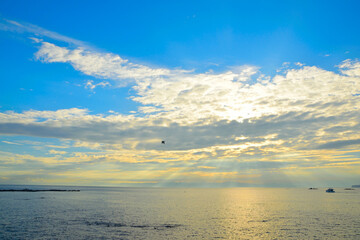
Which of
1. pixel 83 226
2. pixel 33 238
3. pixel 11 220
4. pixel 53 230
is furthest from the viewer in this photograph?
pixel 11 220

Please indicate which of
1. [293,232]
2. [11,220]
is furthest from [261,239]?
[11,220]

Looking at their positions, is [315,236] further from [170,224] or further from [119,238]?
[119,238]

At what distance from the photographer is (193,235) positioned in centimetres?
6309

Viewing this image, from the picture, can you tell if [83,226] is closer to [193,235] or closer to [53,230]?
[53,230]

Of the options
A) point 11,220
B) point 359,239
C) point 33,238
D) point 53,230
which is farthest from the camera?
point 11,220

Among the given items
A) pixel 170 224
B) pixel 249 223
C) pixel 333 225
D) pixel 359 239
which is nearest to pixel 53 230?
pixel 170 224

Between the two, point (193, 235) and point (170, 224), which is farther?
point (170, 224)

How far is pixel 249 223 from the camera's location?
3319 inches

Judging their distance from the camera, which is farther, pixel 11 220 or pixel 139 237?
pixel 11 220

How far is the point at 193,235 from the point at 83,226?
101ft

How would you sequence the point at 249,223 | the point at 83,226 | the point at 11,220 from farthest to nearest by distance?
the point at 249,223 → the point at 11,220 → the point at 83,226

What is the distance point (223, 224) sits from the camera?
265ft

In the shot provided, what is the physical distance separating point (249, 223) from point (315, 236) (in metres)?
24.0

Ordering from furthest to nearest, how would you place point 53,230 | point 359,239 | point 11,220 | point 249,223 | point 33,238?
point 249,223 → point 11,220 → point 53,230 → point 359,239 → point 33,238
